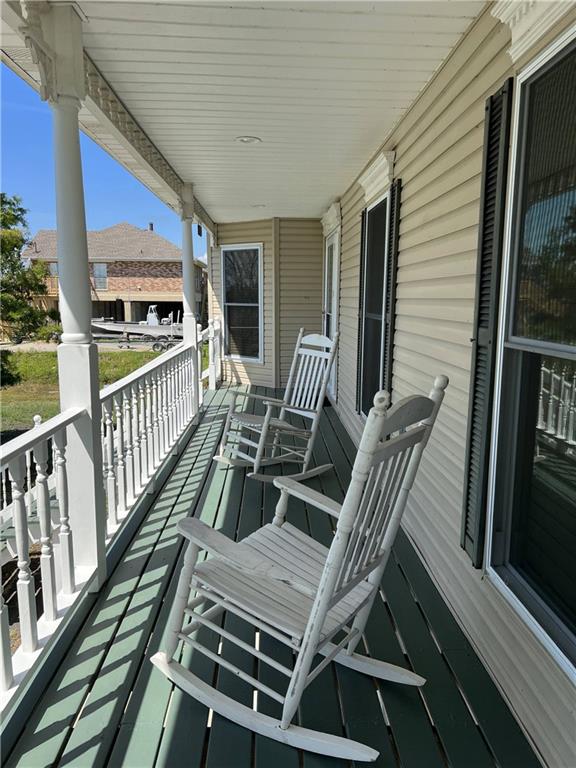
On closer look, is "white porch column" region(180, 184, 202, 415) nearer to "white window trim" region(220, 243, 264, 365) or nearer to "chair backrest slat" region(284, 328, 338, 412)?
"chair backrest slat" region(284, 328, 338, 412)

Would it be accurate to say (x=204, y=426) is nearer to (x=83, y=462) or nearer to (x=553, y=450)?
(x=83, y=462)

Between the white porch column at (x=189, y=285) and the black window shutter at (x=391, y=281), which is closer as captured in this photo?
the black window shutter at (x=391, y=281)

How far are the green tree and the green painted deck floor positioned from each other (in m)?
13.5

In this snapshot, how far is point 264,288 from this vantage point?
7.68 meters

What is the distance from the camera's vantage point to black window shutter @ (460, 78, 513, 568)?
1.74 meters

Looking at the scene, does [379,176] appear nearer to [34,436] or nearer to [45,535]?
[34,436]

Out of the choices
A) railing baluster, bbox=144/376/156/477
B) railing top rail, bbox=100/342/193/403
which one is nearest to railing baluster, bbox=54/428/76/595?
railing top rail, bbox=100/342/193/403

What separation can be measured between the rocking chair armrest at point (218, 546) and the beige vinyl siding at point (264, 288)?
6.22m

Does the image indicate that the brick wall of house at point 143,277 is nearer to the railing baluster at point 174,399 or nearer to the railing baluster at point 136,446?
the railing baluster at point 174,399

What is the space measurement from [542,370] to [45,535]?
6.00ft

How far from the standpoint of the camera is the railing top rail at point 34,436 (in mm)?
1582

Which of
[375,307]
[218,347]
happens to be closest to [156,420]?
[375,307]

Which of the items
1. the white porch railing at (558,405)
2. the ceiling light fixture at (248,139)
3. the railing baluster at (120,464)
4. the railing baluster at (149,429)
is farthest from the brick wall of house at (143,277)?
the white porch railing at (558,405)

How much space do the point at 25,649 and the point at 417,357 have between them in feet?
7.41
